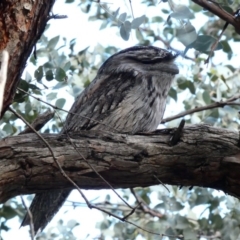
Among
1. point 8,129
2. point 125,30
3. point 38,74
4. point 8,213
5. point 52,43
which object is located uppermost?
point 52,43

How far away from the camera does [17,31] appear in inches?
69.6

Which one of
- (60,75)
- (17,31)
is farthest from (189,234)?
(17,31)

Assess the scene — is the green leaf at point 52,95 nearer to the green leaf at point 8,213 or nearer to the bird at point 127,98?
the bird at point 127,98

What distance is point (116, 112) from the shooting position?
9.33 feet

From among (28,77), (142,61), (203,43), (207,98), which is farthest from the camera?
(207,98)

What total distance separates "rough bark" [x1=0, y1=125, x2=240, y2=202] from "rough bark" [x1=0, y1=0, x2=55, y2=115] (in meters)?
0.38

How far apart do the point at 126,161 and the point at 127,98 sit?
76 cm

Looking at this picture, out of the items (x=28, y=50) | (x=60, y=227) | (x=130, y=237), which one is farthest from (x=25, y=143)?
(x=130, y=237)

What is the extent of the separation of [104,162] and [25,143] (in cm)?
30

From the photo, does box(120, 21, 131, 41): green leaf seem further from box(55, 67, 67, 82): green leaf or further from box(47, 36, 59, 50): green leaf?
box(47, 36, 59, 50): green leaf

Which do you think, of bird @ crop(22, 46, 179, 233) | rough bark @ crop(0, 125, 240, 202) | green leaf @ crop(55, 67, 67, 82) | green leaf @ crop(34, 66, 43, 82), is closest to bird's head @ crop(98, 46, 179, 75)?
bird @ crop(22, 46, 179, 233)

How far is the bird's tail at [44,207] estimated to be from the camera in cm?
258

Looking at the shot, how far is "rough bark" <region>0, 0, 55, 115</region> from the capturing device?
1760 mm

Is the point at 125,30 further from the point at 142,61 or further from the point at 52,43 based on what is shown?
the point at 52,43
